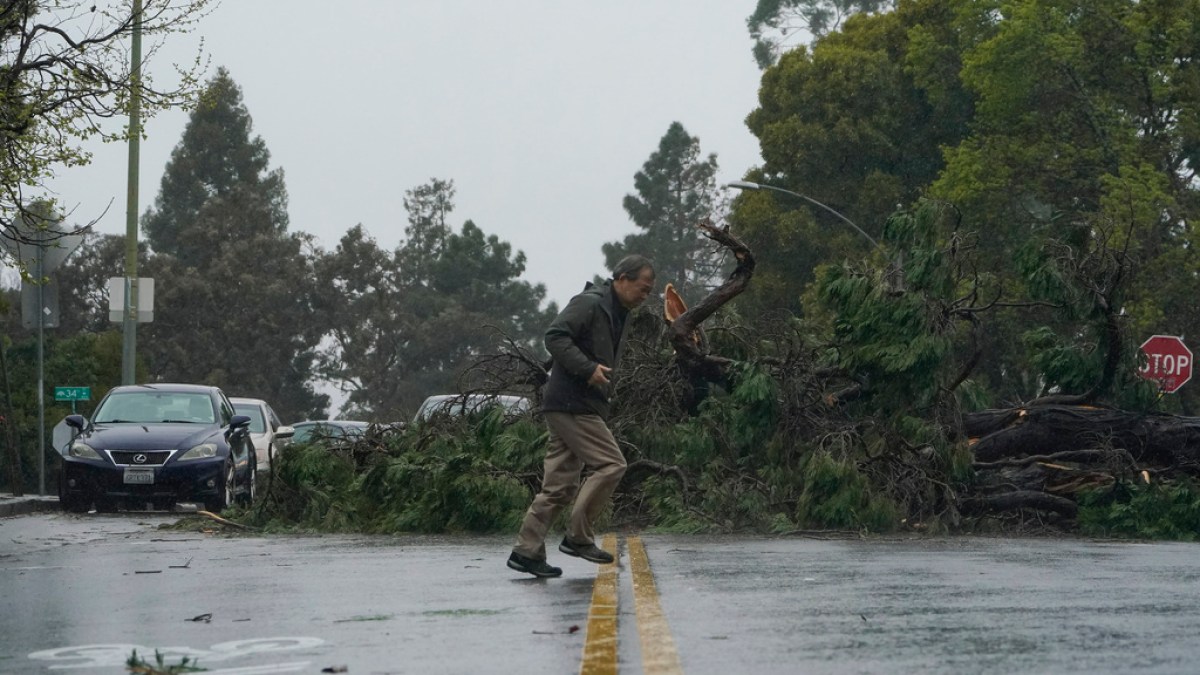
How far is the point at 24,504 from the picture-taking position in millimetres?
21469

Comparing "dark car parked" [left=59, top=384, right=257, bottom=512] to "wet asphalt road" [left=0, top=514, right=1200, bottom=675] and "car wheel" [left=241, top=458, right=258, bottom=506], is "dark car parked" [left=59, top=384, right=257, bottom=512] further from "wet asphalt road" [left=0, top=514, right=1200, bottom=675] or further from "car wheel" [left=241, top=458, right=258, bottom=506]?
"wet asphalt road" [left=0, top=514, right=1200, bottom=675]

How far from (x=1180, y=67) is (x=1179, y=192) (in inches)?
102

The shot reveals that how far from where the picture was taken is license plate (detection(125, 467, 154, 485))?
2052 cm

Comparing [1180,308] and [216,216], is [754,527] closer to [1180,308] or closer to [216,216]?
[1180,308]

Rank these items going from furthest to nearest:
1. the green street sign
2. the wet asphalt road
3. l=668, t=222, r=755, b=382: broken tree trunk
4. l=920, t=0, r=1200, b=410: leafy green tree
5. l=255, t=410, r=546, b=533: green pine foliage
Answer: l=920, t=0, r=1200, b=410: leafy green tree → the green street sign → l=668, t=222, r=755, b=382: broken tree trunk → l=255, t=410, r=546, b=533: green pine foliage → the wet asphalt road

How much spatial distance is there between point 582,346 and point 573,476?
73 centimetres

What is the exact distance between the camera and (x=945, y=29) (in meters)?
48.2

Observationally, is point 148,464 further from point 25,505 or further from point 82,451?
point 25,505

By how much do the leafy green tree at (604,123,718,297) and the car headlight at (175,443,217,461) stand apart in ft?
245

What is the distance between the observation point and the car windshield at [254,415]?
95.6 feet

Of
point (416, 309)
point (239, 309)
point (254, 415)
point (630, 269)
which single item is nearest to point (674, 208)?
point (416, 309)

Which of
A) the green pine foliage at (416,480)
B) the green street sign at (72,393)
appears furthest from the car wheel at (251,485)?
the green pine foliage at (416,480)

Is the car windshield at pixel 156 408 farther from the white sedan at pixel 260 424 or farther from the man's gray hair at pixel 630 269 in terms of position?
the man's gray hair at pixel 630 269

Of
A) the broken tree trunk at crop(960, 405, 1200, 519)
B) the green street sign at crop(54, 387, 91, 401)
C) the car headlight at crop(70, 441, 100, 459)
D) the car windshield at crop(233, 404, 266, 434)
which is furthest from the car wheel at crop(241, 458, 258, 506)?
the broken tree trunk at crop(960, 405, 1200, 519)
